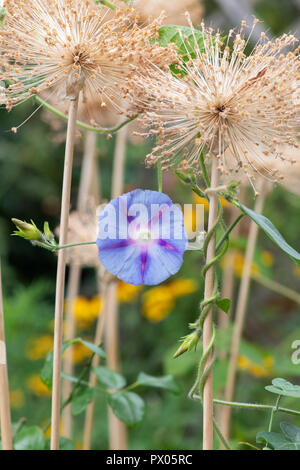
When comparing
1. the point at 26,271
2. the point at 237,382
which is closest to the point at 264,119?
the point at 237,382

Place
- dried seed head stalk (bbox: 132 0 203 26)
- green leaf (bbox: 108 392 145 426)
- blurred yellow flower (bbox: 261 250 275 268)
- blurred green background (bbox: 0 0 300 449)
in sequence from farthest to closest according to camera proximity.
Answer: blurred green background (bbox: 0 0 300 449) < blurred yellow flower (bbox: 261 250 275 268) < dried seed head stalk (bbox: 132 0 203 26) < green leaf (bbox: 108 392 145 426)

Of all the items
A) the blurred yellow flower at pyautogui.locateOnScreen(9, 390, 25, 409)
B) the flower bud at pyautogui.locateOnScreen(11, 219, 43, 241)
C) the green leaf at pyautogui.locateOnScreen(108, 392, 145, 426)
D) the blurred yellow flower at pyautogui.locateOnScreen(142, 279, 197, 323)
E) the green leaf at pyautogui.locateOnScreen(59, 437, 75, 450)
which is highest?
the flower bud at pyautogui.locateOnScreen(11, 219, 43, 241)

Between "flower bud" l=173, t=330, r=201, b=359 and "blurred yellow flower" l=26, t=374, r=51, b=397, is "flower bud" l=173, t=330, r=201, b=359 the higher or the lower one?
the higher one

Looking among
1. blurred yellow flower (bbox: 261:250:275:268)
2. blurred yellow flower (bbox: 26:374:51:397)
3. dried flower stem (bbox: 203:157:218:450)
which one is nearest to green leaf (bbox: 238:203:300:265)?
dried flower stem (bbox: 203:157:218:450)

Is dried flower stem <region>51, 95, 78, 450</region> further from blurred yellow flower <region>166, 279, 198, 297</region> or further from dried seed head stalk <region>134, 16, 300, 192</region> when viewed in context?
blurred yellow flower <region>166, 279, 198, 297</region>

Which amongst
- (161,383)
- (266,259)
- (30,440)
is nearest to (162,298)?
(266,259)

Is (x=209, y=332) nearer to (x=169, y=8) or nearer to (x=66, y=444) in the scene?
(x=66, y=444)
